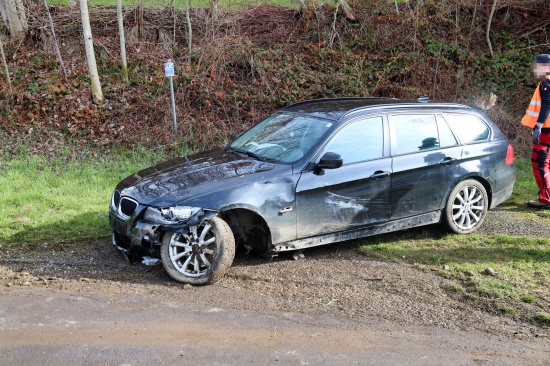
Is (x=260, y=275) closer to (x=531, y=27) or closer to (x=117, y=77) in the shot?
(x=117, y=77)

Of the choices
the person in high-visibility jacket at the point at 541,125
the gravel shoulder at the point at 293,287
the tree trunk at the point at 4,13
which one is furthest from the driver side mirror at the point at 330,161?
the tree trunk at the point at 4,13

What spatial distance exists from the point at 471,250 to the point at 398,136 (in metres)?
1.58

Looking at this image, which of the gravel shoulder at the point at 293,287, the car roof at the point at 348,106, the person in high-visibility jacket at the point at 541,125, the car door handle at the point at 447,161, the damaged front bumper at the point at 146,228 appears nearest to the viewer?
the gravel shoulder at the point at 293,287

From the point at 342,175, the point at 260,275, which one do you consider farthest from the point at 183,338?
the point at 342,175

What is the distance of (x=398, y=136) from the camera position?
673 cm

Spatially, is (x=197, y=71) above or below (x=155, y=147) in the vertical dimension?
above

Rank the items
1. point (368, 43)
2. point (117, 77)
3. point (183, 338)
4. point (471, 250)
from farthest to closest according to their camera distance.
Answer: point (368, 43) < point (117, 77) < point (471, 250) < point (183, 338)

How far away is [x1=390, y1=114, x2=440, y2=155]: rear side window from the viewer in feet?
22.1

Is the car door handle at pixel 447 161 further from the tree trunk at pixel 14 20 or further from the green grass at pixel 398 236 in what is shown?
the tree trunk at pixel 14 20

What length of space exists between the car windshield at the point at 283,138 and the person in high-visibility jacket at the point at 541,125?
3.41m

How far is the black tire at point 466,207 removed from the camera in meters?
7.07

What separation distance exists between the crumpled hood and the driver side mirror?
502mm

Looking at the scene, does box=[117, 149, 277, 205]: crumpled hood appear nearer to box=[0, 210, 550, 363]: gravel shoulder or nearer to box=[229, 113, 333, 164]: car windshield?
box=[229, 113, 333, 164]: car windshield

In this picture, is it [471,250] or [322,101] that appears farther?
[322,101]
